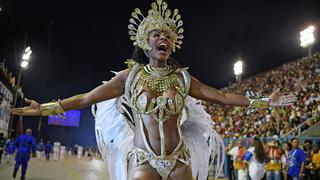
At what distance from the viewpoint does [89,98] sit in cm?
312

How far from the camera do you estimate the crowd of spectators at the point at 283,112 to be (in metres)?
15.9

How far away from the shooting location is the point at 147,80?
10.2ft

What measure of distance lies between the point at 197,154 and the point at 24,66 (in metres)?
19.0

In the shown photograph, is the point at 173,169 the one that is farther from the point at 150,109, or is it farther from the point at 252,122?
the point at 252,122

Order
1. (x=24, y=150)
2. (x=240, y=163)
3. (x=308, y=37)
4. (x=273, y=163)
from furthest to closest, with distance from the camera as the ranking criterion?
(x=308, y=37), (x=24, y=150), (x=240, y=163), (x=273, y=163)

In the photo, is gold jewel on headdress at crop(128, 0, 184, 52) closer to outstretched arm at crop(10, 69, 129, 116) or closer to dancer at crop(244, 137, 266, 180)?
outstretched arm at crop(10, 69, 129, 116)

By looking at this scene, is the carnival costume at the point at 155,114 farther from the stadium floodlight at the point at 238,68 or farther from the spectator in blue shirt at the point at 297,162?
the stadium floodlight at the point at 238,68

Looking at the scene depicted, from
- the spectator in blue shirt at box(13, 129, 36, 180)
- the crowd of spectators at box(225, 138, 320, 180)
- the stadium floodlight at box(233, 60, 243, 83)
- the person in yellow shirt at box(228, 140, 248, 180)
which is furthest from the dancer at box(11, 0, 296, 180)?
the stadium floodlight at box(233, 60, 243, 83)

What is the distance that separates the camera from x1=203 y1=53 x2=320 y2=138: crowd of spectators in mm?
15945

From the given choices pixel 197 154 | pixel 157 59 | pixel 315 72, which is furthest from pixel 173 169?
pixel 315 72

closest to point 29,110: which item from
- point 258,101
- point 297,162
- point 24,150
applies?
point 258,101

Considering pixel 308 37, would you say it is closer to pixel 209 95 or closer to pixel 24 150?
pixel 24 150

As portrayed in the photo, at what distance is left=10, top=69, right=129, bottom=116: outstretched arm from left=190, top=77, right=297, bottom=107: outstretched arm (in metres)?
0.66

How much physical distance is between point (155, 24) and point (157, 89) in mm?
600
